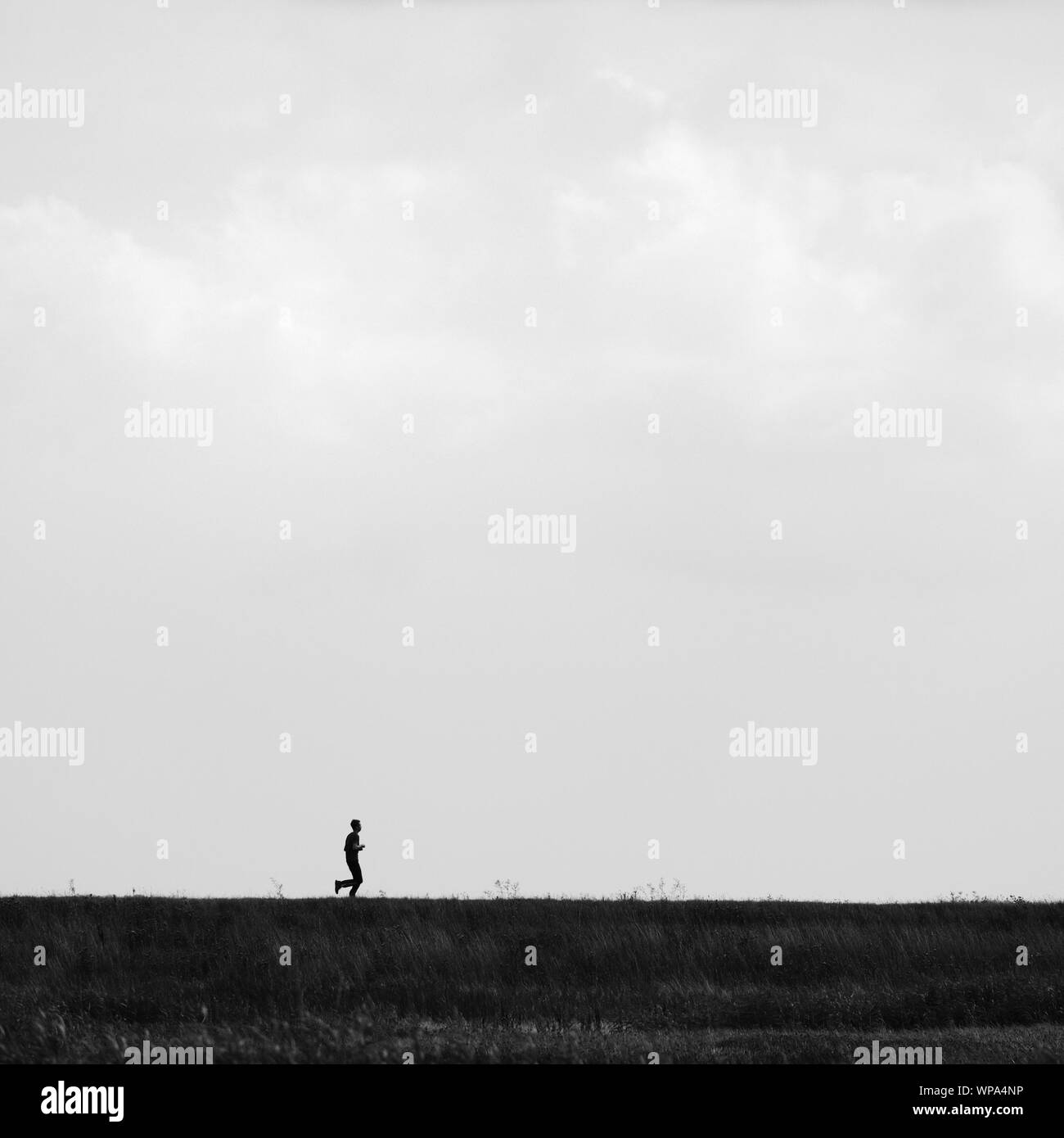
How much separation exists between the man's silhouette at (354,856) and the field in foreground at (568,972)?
644 mm

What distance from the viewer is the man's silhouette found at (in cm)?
3075

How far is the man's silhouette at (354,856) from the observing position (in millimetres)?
30750

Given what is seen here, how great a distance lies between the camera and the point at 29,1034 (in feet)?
55.6

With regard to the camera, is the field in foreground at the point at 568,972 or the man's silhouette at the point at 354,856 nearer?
the field in foreground at the point at 568,972

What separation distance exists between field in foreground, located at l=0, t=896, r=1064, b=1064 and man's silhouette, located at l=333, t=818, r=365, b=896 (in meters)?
0.64

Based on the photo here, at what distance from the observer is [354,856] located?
102 ft

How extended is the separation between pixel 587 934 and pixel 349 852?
5720 millimetres

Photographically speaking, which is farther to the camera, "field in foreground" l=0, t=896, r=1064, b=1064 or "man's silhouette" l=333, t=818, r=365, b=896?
"man's silhouette" l=333, t=818, r=365, b=896

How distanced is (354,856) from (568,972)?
5822mm

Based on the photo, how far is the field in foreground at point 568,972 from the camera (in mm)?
21281

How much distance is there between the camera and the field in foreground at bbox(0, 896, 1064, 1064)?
2128 centimetres
